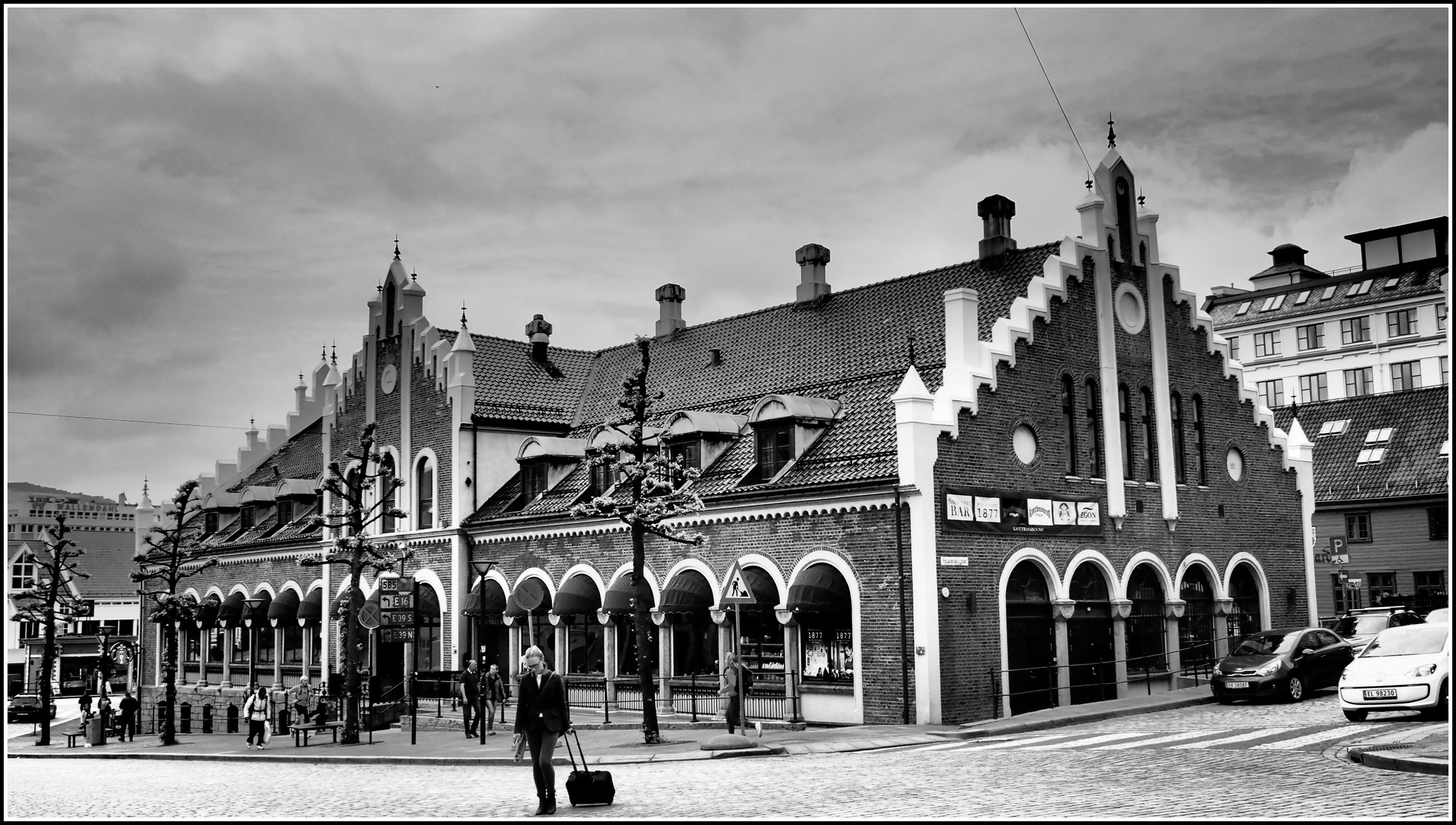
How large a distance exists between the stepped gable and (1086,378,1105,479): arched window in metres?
27.9

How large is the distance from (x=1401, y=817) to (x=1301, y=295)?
8044cm

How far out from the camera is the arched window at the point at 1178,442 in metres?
34.5

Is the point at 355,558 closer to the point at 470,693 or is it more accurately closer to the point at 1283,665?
the point at 470,693

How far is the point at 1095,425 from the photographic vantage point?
32.6m

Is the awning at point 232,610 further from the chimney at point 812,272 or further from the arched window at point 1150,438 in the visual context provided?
the arched window at point 1150,438

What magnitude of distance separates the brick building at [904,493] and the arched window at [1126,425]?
77mm

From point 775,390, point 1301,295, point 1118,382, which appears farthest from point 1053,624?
point 1301,295

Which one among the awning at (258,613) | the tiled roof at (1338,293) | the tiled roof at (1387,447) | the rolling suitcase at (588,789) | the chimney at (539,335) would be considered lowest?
the rolling suitcase at (588,789)

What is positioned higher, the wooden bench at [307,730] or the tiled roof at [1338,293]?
the tiled roof at [1338,293]

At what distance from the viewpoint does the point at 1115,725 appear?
83.2ft

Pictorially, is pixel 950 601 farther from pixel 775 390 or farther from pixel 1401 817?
pixel 1401 817

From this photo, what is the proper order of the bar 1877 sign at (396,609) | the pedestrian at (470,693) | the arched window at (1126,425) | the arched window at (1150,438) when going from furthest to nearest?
the arched window at (1150,438) < the arched window at (1126,425) < the bar 1877 sign at (396,609) < the pedestrian at (470,693)

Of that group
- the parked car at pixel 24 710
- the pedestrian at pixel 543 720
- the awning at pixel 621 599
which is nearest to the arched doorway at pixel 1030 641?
the awning at pixel 621 599

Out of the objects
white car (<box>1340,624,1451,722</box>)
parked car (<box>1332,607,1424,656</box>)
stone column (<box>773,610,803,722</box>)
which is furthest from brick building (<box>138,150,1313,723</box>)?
white car (<box>1340,624,1451,722</box>)
